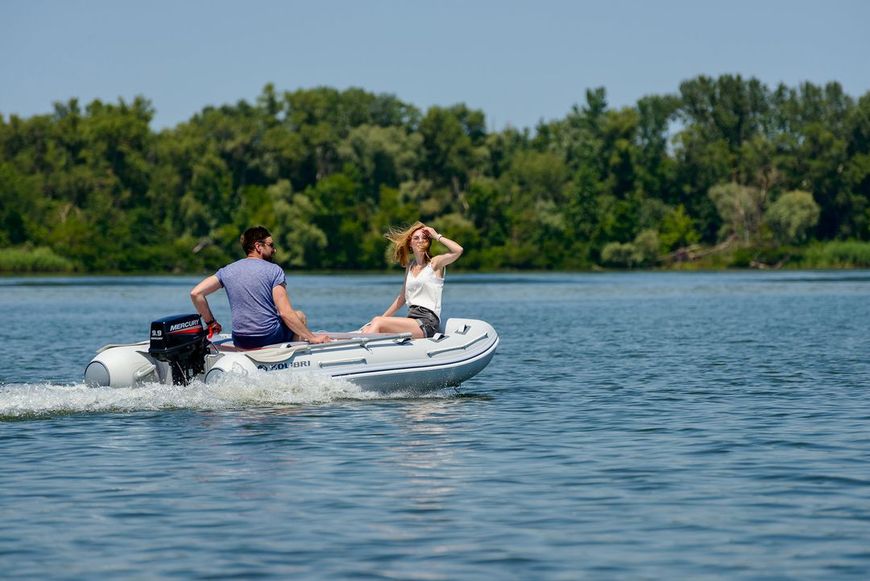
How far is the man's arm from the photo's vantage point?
49.6 feet

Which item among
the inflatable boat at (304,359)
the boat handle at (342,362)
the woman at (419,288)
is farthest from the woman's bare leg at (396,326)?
the boat handle at (342,362)

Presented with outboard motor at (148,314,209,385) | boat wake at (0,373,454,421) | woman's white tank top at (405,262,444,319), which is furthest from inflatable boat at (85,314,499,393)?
woman's white tank top at (405,262,444,319)

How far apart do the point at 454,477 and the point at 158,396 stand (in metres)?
5.00

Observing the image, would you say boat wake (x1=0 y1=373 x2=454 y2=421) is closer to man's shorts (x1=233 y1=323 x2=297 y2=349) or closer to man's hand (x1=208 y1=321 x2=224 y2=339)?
man's shorts (x1=233 y1=323 x2=297 y2=349)

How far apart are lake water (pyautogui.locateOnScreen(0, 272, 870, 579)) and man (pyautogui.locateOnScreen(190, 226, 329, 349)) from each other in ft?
1.92

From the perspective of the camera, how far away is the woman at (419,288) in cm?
1620

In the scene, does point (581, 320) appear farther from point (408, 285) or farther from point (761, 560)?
point (761, 560)

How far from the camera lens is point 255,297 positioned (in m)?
15.2

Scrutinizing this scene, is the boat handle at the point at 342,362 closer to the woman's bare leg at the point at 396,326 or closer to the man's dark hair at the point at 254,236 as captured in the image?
the woman's bare leg at the point at 396,326

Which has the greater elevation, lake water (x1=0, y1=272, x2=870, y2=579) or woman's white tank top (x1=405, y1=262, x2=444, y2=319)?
woman's white tank top (x1=405, y1=262, x2=444, y2=319)

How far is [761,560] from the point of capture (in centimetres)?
822

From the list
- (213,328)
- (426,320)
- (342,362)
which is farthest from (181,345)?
(426,320)

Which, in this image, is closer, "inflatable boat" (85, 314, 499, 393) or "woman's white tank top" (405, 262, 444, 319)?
"inflatable boat" (85, 314, 499, 393)

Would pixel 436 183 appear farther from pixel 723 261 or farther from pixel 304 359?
pixel 304 359
